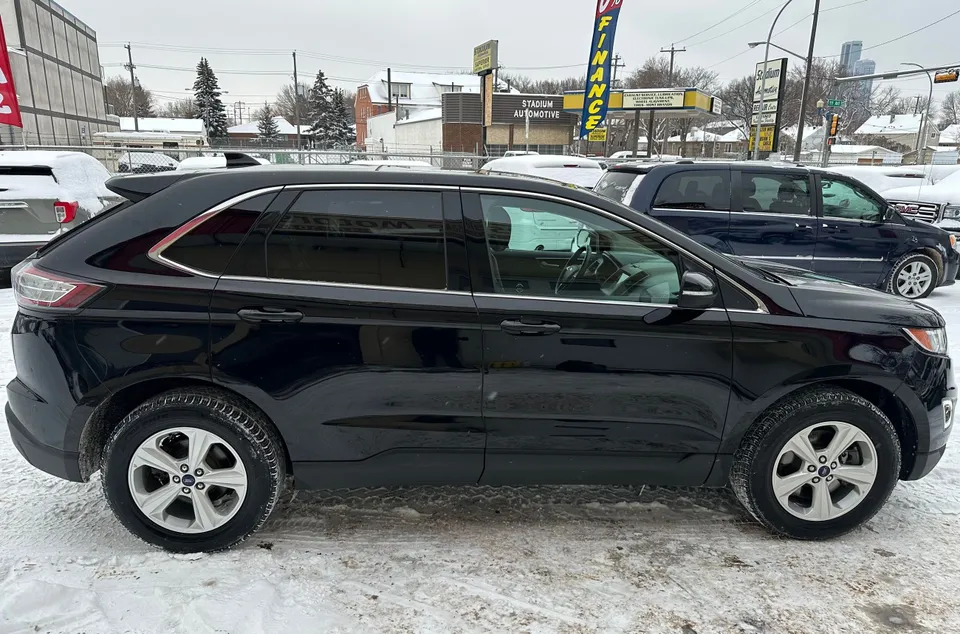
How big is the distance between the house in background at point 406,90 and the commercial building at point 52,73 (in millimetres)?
29776

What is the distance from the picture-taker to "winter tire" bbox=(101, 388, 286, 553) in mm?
2688

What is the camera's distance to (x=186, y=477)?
2748 mm

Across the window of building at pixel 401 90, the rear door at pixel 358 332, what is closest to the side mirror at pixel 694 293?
the rear door at pixel 358 332

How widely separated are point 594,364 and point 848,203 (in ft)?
20.7

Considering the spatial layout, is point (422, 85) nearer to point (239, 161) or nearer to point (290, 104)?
point (290, 104)

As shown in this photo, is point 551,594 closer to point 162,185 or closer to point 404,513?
point 404,513

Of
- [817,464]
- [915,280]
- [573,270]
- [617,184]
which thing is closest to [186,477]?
[573,270]

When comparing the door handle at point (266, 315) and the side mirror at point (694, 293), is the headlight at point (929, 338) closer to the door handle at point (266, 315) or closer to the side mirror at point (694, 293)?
the side mirror at point (694, 293)

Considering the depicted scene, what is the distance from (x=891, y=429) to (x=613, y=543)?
54.6 inches

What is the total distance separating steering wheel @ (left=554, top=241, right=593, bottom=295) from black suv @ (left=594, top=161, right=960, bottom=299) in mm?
4035

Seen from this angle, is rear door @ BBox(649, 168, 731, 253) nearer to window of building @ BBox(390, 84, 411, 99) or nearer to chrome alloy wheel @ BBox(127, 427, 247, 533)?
chrome alloy wheel @ BBox(127, 427, 247, 533)

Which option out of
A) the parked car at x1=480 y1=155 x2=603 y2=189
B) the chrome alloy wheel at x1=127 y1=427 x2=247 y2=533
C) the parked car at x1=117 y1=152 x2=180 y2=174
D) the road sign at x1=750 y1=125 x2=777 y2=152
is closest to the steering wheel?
the chrome alloy wheel at x1=127 y1=427 x2=247 y2=533

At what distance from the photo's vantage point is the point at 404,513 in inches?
127

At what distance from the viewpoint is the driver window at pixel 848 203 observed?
7434mm
